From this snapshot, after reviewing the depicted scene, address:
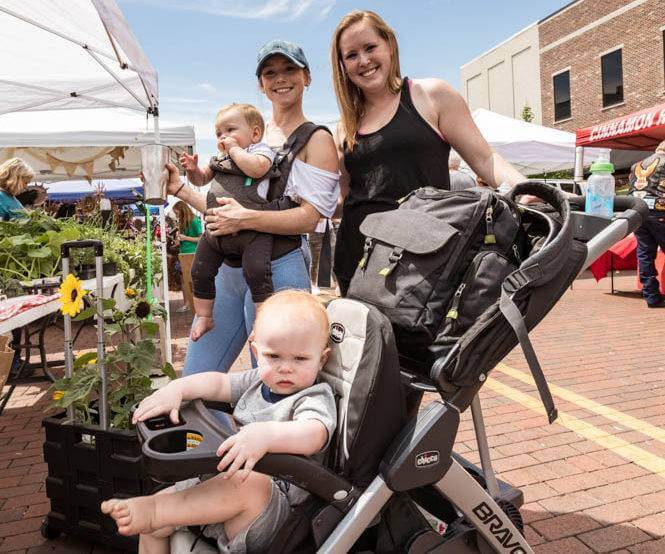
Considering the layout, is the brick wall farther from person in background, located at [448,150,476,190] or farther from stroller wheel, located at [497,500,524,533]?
stroller wheel, located at [497,500,524,533]

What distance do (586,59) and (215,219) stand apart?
96.3 feet

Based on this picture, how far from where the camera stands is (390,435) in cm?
176

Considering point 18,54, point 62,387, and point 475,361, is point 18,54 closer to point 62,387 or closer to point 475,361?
point 62,387

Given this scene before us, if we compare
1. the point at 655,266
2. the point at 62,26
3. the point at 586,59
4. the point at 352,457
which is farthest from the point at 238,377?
the point at 586,59

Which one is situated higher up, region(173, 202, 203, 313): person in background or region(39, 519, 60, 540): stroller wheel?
region(173, 202, 203, 313): person in background

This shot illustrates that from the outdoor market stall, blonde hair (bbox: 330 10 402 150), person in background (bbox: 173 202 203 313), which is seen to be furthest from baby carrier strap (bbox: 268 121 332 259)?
the outdoor market stall

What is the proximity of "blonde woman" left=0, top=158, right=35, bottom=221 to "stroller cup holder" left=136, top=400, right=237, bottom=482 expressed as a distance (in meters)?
4.47

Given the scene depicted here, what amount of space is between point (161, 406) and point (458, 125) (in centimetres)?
162

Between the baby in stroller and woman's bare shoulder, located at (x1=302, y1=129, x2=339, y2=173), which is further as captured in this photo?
woman's bare shoulder, located at (x1=302, y1=129, x2=339, y2=173)

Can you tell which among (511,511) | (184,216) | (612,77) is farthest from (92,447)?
(612,77)

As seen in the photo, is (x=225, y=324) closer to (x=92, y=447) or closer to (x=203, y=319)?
(x=203, y=319)

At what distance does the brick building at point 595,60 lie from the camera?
23469 millimetres

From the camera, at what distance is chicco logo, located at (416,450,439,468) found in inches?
66.6

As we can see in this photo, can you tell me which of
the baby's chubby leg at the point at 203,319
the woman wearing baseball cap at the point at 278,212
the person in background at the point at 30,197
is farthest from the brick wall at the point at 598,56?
the baby's chubby leg at the point at 203,319
